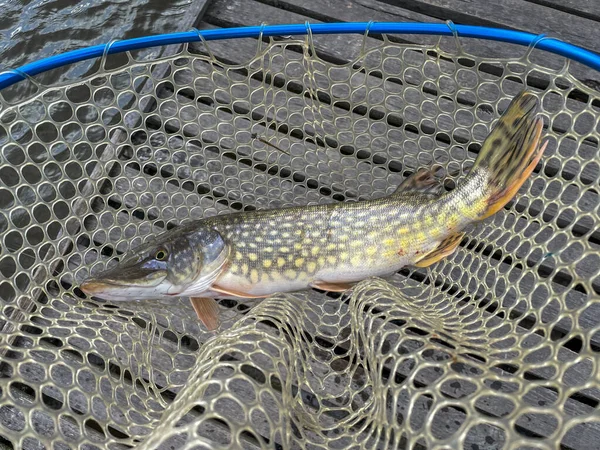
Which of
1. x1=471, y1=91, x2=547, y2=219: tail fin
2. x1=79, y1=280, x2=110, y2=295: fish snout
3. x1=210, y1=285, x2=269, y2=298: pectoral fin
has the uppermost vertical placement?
x1=471, y1=91, x2=547, y2=219: tail fin

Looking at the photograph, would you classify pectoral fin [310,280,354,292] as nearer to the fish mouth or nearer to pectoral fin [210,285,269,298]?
pectoral fin [210,285,269,298]

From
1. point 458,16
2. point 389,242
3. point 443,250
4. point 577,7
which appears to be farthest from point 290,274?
point 577,7

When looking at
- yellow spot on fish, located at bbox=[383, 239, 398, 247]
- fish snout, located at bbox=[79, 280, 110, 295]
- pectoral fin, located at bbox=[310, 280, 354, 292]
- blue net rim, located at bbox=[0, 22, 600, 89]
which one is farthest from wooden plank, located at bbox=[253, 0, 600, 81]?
fish snout, located at bbox=[79, 280, 110, 295]

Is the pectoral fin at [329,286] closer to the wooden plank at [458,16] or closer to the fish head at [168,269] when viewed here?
the fish head at [168,269]

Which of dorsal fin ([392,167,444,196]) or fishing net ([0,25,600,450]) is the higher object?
dorsal fin ([392,167,444,196])

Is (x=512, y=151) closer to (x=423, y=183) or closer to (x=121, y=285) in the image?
(x=423, y=183)

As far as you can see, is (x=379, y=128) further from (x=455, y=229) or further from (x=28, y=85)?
(x=28, y=85)

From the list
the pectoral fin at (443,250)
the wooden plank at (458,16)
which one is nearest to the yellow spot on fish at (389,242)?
the pectoral fin at (443,250)
